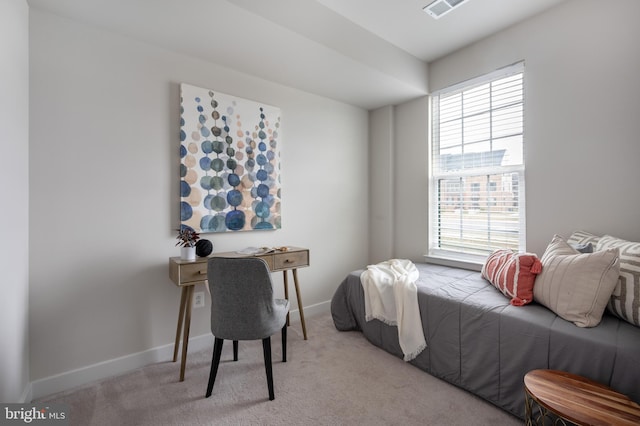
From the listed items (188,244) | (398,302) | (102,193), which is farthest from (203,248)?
(398,302)

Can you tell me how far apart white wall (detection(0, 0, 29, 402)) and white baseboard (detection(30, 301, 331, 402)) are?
0.29ft

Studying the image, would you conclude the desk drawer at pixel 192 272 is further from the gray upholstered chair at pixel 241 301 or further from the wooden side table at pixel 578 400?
the wooden side table at pixel 578 400

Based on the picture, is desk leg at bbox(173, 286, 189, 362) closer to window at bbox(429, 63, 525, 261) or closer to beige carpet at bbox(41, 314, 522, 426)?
beige carpet at bbox(41, 314, 522, 426)

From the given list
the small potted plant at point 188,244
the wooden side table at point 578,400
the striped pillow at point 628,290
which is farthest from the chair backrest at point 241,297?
the striped pillow at point 628,290

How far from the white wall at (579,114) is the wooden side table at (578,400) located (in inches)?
51.4

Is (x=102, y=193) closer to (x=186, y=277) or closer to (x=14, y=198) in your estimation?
(x=14, y=198)

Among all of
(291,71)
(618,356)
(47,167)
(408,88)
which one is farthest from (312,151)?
(618,356)

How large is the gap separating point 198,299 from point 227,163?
121cm

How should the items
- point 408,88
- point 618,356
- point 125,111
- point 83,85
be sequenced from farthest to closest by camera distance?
1. point 408,88
2. point 125,111
3. point 83,85
4. point 618,356

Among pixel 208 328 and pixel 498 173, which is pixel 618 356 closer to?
pixel 498 173

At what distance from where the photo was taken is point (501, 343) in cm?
171

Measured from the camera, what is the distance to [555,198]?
2.32 meters

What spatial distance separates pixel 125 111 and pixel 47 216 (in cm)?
88

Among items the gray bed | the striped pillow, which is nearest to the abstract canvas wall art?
the gray bed
